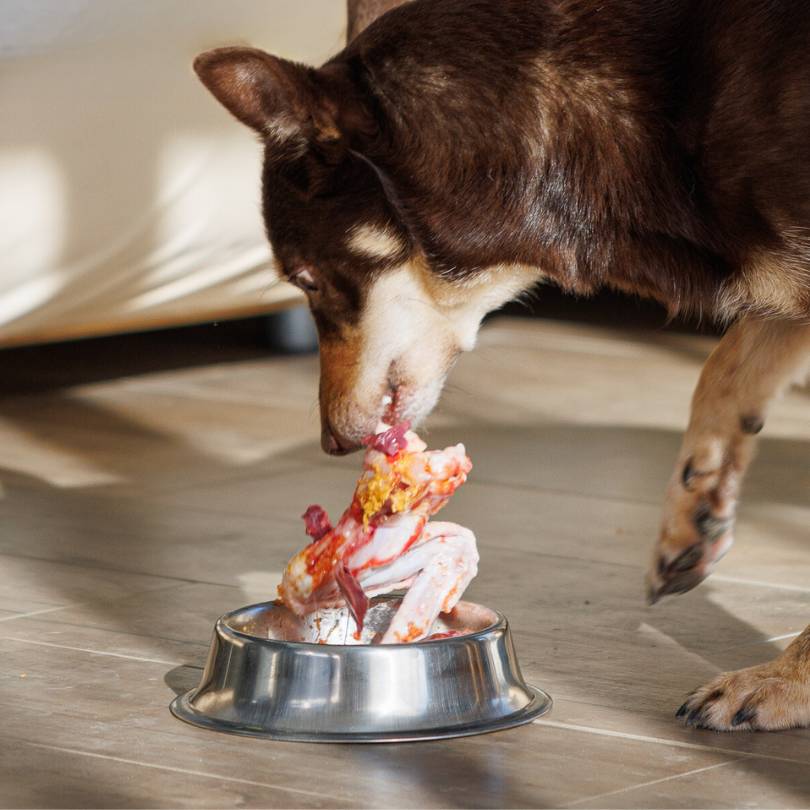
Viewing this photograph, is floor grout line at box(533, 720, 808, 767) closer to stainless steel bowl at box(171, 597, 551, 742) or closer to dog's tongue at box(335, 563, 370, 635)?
stainless steel bowl at box(171, 597, 551, 742)

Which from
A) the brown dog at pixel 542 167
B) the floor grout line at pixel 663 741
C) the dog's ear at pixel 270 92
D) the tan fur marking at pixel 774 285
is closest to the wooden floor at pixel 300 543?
the floor grout line at pixel 663 741

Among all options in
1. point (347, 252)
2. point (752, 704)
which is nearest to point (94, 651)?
point (347, 252)

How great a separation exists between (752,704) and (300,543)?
1.27m

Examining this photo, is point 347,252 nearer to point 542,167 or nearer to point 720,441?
point 542,167

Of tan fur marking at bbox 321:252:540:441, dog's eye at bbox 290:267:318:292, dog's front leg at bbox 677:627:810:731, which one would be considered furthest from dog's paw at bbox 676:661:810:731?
dog's eye at bbox 290:267:318:292

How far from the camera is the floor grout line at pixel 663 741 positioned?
6.91 ft

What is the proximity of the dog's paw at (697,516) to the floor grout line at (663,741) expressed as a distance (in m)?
0.53

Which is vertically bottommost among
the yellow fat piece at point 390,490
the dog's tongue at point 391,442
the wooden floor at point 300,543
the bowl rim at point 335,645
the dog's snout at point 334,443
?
the wooden floor at point 300,543

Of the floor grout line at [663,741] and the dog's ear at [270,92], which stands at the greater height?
the dog's ear at [270,92]

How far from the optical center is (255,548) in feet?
10.6

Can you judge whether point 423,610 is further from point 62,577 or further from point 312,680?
point 62,577

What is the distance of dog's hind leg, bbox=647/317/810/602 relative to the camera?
2.67m

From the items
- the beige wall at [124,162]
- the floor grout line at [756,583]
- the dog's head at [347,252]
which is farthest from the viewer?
the beige wall at [124,162]

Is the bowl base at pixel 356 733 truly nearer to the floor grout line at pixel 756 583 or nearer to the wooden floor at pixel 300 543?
the wooden floor at pixel 300 543
